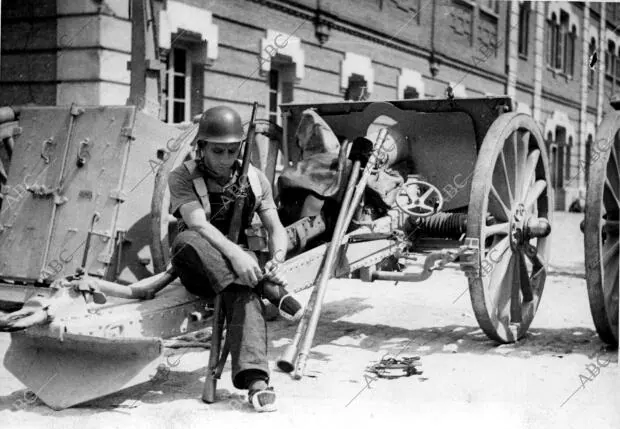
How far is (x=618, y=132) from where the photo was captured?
5211 mm

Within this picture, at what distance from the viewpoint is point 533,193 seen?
5641 mm

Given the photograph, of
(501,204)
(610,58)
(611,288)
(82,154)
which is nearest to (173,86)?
(82,154)

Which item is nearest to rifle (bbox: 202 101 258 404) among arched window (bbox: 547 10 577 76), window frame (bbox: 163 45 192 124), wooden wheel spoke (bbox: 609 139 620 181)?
wooden wheel spoke (bbox: 609 139 620 181)

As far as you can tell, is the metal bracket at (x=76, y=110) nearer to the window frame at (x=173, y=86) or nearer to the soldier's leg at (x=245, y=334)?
the soldier's leg at (x=245, y=334)

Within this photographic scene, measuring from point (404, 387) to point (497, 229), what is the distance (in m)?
1.33

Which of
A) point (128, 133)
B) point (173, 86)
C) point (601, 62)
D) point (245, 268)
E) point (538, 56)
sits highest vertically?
point (601, 62)

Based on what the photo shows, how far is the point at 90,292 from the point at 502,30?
16704mm

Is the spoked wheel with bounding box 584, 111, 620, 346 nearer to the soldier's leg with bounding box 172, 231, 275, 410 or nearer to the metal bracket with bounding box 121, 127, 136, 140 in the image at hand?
the soldier's leg with bounding box 172, 231, 275, 410

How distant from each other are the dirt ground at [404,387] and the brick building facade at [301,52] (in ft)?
5.90

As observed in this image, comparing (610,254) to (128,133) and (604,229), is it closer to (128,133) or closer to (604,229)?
(604,229)

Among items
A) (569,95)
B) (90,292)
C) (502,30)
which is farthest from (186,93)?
(569,95)

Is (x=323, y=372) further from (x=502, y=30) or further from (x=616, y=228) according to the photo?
(x=502, y=30)

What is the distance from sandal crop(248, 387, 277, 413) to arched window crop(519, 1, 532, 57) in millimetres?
17915

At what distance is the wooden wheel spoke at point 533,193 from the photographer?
218 inches
